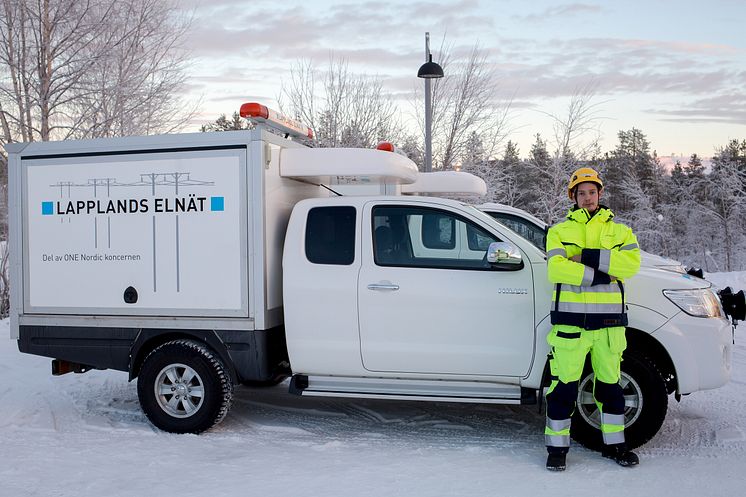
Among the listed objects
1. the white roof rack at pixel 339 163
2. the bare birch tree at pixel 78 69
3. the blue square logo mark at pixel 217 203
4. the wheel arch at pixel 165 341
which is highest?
the bare birch tree at pixel 78 69

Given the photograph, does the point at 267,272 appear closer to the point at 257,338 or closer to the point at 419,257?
the point at 257,338

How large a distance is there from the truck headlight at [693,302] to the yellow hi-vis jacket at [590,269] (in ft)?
1.81

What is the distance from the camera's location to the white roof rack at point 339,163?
6.09 metres

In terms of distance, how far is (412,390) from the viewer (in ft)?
18.9

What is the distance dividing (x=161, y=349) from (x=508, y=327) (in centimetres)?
280

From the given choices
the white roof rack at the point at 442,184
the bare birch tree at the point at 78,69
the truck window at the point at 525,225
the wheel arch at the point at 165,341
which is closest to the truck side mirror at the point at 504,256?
the wheel arch at the point at 165,341

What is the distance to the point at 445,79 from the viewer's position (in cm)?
1994

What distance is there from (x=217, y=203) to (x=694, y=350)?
374 centimetres

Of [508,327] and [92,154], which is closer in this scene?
[508,327]

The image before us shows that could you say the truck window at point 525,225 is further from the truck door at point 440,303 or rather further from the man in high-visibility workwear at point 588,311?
the man in high-visibility workwear at point 588,311

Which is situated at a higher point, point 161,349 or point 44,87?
point 44,87

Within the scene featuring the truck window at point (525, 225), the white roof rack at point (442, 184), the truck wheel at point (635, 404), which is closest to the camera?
the truck wheel at point (635, 404)

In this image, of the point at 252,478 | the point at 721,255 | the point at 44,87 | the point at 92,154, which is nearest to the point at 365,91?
the point at 44,87

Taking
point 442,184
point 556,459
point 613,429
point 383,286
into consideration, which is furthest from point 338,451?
point 442,184
